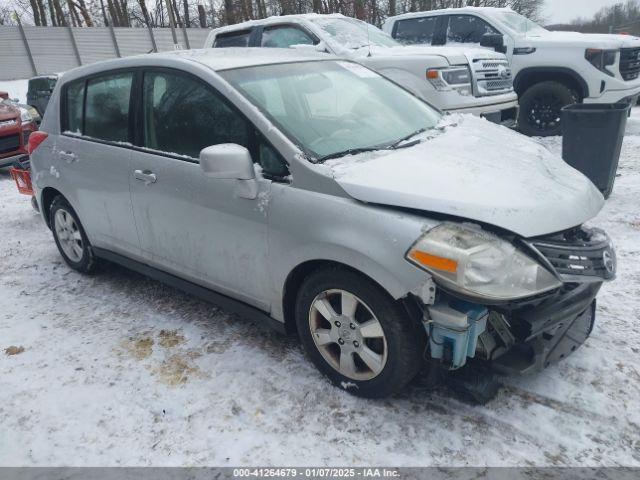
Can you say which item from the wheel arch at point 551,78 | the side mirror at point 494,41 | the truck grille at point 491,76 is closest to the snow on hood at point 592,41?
the wheel arch at point 551,78

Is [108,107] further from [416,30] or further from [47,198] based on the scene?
[416,30]

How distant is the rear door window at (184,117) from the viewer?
2945mm

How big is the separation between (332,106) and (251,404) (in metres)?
1.84

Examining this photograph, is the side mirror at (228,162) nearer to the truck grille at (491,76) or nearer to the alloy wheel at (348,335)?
the alloy wheel at (348,335)

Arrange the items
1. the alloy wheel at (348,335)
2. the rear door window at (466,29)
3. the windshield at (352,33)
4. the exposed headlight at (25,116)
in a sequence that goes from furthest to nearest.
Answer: the exposed headlight at (25,116)
the rear door window at (466,29)
the windshield at (352,33)
the alloy wheel at (348,335)

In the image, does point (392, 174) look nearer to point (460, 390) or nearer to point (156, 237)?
point (460, 390)

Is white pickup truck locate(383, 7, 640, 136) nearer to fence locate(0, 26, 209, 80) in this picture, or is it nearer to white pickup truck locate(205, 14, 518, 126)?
white pickup truck locate(205, 14, 518, 126)

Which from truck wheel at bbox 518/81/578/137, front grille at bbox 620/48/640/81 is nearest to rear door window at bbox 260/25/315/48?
truck wheel at bbox 518/81/578/137

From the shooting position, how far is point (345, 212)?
2.45 metres

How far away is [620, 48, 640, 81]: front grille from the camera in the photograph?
8.06m

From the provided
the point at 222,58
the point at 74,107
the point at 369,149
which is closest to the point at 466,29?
the point at 222,58

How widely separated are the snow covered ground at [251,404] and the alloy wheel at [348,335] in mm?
182

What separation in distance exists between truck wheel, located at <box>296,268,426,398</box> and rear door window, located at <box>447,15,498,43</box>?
7.75 m

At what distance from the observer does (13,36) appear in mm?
22469
